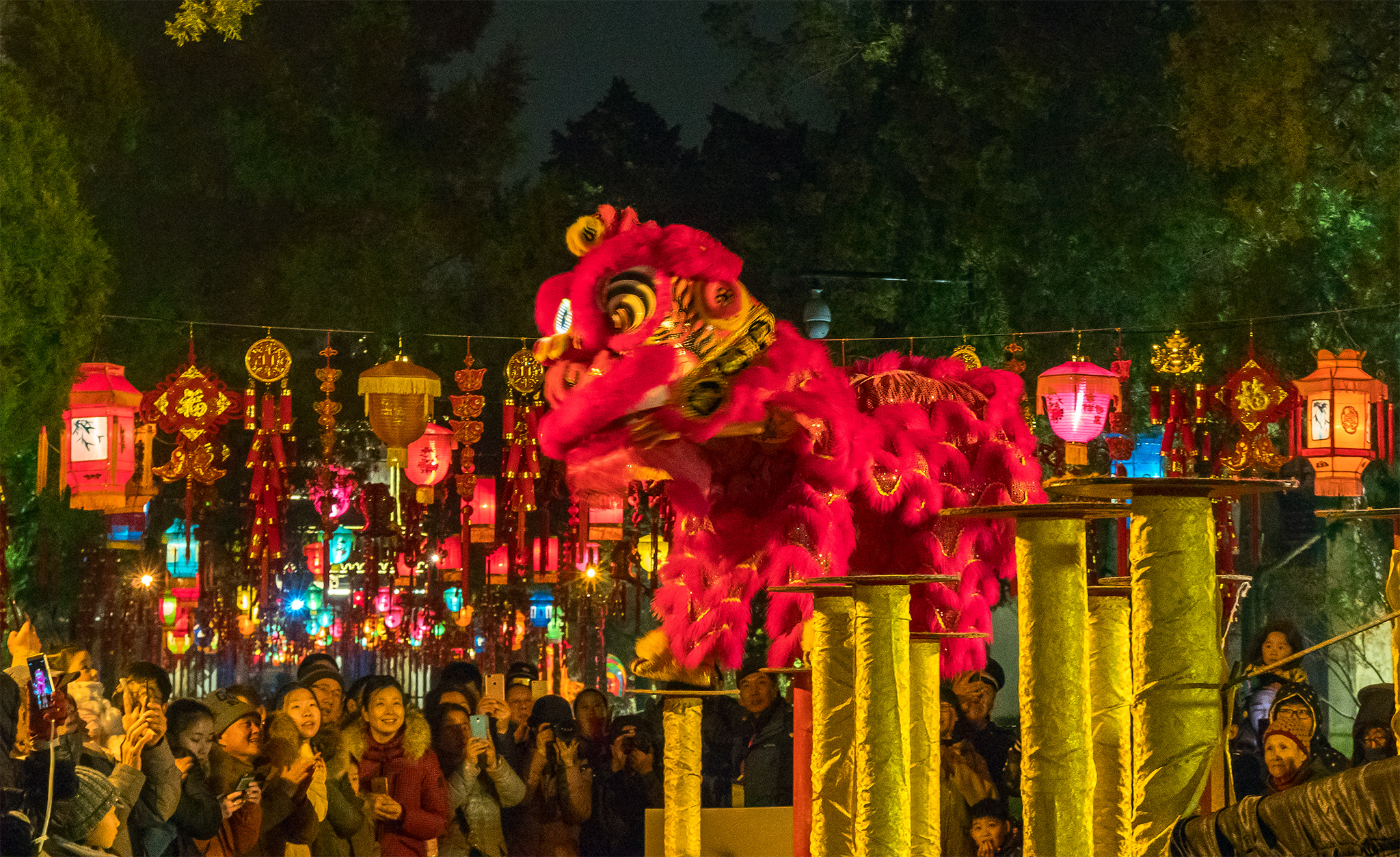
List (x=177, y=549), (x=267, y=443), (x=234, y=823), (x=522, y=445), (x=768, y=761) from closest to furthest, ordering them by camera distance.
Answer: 1. (x=234, y=823)
2. (x=768, y=761)
3. (x=267, y=443)
4. (x=522, y=445)
5. (x=177, y=549)

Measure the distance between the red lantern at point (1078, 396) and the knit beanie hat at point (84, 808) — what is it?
440 cm

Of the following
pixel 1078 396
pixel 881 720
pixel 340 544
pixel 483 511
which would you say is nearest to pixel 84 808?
pixel 881 720

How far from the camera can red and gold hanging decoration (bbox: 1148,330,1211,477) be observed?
7.65 m

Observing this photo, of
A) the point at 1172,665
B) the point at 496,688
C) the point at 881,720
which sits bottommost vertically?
the point at 496,688

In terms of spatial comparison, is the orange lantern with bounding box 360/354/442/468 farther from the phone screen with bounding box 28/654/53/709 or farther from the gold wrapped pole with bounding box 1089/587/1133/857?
the gold wrapped pole with bounding box 1089/587/1133/857

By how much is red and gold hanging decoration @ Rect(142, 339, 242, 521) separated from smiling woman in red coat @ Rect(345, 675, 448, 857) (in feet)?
5.49

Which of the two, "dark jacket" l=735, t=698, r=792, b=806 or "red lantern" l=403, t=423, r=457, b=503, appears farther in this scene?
"red lantern" l=403, t=423, r=457, b=503

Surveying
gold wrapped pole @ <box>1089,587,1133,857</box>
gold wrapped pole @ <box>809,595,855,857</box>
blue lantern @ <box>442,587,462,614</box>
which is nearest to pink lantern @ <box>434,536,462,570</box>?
blue lantern @ <box>442,587,462,614</box>

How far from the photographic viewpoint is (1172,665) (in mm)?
2127

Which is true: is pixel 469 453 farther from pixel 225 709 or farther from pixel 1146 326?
pixel 1146 326

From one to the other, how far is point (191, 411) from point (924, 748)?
16.8 feet

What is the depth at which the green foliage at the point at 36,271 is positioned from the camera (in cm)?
612

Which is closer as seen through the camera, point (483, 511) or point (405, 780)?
point (405, 780)

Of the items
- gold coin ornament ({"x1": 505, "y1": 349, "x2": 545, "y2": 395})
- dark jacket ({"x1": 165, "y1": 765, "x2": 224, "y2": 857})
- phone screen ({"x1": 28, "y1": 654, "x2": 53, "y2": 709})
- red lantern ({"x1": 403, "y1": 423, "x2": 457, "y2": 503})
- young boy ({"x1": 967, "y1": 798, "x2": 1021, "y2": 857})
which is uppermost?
gold coin ornament ({"x1": 505, "y1": 349, "x2": 545, "y2": 395})
